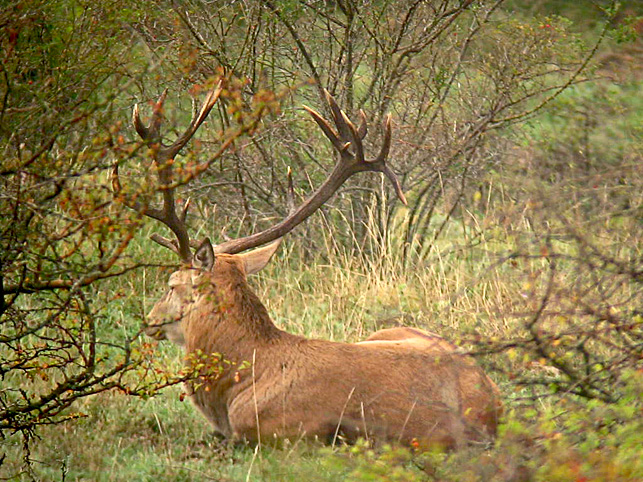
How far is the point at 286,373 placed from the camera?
601 centimetres

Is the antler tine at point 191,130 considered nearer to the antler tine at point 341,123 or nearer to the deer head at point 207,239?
the deer head at point 207,239

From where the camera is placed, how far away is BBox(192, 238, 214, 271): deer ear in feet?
19.8

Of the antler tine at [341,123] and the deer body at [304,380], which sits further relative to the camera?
the antler tine at [341,123]

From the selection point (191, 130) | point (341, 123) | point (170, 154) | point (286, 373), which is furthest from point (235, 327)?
point (341, 123)

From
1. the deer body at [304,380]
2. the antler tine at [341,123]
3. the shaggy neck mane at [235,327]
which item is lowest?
the deer body at [304,380]

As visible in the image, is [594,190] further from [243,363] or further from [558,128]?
[558,128]

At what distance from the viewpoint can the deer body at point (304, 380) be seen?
566 cm

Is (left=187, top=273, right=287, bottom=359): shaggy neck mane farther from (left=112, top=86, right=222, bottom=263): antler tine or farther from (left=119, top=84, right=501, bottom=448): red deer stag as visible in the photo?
(left=112, top=86, right=222, bottom=263): antler tine

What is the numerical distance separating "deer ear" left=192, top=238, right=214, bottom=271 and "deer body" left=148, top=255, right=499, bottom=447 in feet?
0.19

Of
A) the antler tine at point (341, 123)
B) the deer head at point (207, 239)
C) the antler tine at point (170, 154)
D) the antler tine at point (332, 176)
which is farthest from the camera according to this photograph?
the antler tine at point (341, 123)

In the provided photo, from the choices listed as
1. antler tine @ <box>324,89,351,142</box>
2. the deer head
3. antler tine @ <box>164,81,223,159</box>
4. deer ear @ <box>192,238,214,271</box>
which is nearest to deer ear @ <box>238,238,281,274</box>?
the deer head

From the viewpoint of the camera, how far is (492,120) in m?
9.34

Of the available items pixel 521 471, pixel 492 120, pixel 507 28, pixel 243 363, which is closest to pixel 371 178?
pixel 492 120

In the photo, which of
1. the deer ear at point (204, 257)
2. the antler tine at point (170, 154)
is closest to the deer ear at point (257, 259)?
the antler tine at point (170, 154)
